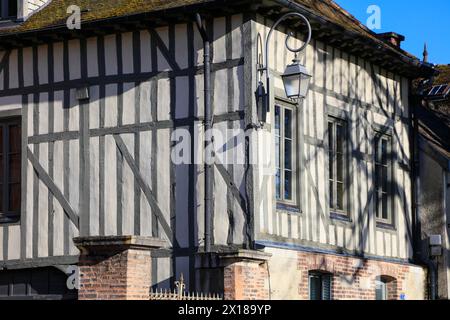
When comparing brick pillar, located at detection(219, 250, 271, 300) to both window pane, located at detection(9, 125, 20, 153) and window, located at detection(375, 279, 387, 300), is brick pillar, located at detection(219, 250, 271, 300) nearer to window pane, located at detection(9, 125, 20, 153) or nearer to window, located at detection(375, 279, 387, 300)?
window, located at detection(375, 279, 387, 300)

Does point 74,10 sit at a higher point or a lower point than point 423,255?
higher

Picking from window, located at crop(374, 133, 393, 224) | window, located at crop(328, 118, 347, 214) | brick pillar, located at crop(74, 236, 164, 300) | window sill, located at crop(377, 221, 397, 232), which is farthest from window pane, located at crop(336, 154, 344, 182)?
brick pillar, located at crop(74, 236, 164, 300)

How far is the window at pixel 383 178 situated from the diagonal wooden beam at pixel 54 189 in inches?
215

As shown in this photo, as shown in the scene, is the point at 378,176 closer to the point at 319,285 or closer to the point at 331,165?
the point at 331,165

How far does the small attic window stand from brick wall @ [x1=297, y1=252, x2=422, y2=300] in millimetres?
6315

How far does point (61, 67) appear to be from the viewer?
57.2ft

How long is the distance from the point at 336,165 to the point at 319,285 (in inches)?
81.5

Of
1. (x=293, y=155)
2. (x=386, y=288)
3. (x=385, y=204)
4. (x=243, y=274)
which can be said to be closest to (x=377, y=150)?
(x=385, y=204)

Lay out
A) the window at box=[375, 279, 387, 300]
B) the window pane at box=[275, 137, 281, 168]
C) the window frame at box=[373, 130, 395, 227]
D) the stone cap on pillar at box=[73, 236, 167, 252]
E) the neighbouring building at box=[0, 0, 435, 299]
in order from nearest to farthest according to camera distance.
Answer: the stone cap on pillar at box=[73, 236, 167, 252] < the neighbouring building at box=[0, 0, 435, 299] < the window pane at box=[275, 137, 281, 168] < the window at box=[375, 279, 387, 300] < the window frame at box=[373, 130, 395, 227]

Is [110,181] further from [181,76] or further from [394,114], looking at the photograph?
[394,114]

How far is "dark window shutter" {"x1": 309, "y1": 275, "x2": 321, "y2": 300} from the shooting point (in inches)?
672
